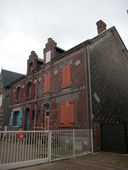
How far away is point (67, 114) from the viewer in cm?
1205

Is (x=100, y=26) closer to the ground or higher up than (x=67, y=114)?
higher up

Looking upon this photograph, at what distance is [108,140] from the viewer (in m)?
10.4

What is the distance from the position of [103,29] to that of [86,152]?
10321 millimetres

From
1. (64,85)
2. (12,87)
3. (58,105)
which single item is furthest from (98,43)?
(12,87)

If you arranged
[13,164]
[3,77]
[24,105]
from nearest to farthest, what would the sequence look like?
[13,164]
[24,105]
[3,77]

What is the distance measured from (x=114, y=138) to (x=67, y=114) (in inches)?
141

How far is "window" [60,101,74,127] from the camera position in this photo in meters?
11.7

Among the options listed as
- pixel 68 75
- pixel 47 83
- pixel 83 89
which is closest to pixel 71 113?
pixel 83 89

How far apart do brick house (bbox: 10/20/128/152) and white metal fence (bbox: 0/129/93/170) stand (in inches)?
48.0

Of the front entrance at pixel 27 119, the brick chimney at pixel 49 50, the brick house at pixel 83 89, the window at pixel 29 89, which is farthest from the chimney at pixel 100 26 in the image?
the front entrance at pixel 27 119

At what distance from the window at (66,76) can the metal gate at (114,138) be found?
4076 millimetres

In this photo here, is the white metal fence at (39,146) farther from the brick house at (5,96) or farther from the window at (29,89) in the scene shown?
the brick house at (5,96)

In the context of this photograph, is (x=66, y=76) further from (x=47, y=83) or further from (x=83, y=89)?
(x=47, y=83)

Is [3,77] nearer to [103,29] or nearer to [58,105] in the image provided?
[58,105]
